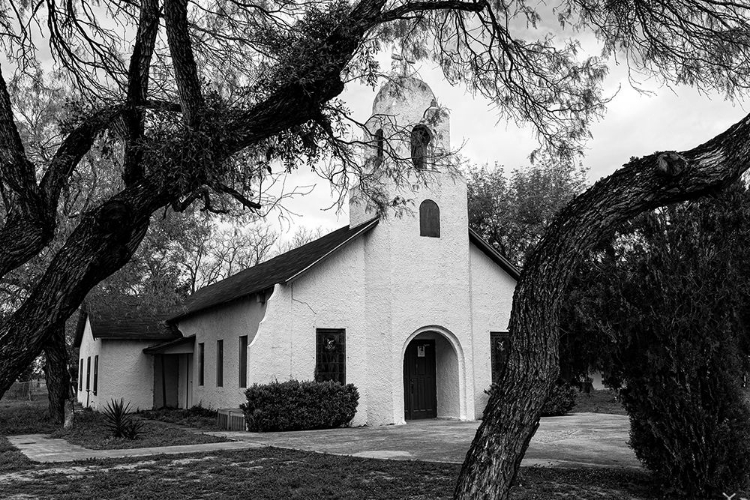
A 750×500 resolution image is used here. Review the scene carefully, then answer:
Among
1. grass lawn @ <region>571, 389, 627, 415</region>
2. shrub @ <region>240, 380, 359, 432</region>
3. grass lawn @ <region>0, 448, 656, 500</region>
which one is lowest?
grass lawn @ <region>571, 389, 627, 415</region>

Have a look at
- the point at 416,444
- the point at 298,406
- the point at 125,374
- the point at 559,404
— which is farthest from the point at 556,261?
the point at 125,374

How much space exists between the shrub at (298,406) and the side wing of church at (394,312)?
3.14 ft

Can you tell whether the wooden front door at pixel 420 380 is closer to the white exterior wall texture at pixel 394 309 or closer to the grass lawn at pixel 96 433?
the white exterior wall texture at pixel 394 309

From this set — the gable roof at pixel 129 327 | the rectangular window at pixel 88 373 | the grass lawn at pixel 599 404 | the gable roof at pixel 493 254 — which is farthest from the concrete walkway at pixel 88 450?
the rectangular window at pixel 88 373

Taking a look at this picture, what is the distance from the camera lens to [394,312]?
20.0 metres

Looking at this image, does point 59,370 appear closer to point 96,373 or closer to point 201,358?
point 201,358

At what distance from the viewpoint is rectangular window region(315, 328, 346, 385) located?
19.4 meters

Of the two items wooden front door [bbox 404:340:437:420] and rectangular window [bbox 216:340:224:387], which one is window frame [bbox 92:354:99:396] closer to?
rectangular window [bbox 216:340:224:387]

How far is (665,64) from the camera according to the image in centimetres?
921

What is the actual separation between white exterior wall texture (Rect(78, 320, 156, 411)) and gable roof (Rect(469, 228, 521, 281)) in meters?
15.2

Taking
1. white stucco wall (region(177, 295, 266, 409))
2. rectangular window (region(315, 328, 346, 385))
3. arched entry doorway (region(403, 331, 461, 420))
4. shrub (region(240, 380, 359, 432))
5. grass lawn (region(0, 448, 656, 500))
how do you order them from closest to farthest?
grass lawn (region(0, 448, 656, 500)) < shrub (region(240, 380, 359, 432)) < rectangular window (region(315, 328, 346, 385)) < white stucco wall (region(177, 295, 266, 409)) < arched entry doorway (region(403, 331, 461, 420))

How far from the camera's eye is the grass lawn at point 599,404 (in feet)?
76.7

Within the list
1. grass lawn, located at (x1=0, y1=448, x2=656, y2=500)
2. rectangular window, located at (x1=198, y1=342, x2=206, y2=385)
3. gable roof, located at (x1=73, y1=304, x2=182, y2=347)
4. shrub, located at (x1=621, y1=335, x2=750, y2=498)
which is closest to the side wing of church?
rectangular window, located at (x1=198, y1=342, x2=206, y2=385)

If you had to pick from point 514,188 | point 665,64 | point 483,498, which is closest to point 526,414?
point 483,498
